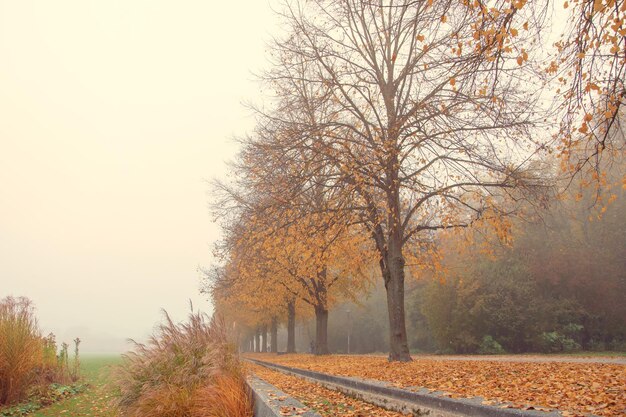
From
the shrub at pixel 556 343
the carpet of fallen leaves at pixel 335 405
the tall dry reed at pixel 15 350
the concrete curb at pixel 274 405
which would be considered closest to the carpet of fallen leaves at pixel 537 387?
the carpet of fallen leaves at pixel 335 405

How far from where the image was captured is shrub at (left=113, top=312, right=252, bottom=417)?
685cm

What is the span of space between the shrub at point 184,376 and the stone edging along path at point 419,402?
6.68 feet

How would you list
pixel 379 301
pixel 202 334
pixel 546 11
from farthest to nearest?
pixel 379 301 < pixel 202 334 < pixel 546 11

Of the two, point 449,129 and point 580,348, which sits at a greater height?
point 449,129

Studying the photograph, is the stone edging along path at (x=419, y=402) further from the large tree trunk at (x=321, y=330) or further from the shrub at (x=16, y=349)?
the large tree trunk at (x=321, y=330)

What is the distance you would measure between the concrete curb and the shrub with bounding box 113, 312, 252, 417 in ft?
0.70

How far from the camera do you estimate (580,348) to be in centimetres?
2800

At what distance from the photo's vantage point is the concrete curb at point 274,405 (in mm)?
5465

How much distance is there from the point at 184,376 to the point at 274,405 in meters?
2.46

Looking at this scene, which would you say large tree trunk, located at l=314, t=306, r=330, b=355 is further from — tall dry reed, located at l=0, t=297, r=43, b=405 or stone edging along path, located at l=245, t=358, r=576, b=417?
tall dry reed, located at l=0, t=297, r=43, b=405

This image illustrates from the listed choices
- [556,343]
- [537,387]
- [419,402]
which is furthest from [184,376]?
[556,343]

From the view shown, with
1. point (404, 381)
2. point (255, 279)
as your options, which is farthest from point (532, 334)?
point (404, 381)

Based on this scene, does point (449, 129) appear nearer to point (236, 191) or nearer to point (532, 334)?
point (236, 191)

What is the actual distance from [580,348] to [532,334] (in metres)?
2.55
